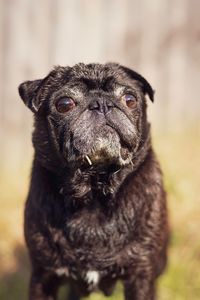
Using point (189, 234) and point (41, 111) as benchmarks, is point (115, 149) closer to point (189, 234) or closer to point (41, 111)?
point (41, 111)

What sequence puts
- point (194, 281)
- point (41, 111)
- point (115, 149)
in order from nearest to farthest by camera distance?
1. point (115, 149)
2. point (41, 111)
3. point (194, 281)

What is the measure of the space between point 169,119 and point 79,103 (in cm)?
326

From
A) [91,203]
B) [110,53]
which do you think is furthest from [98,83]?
[110,53]

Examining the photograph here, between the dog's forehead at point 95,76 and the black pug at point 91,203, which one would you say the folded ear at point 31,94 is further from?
the dog's forehead at point 95,76

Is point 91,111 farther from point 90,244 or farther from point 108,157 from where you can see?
point 90,244

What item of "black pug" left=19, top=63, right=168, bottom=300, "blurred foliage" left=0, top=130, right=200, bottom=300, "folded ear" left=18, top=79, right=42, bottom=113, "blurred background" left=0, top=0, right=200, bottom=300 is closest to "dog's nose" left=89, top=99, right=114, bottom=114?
"black pug" left=19, top=63, right=168, bottom=300

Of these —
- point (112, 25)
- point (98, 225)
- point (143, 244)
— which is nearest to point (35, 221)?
point (98, 225)

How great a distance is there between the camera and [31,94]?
13.9 feet

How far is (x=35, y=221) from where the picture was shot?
434cm

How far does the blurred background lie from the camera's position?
6.98 metres

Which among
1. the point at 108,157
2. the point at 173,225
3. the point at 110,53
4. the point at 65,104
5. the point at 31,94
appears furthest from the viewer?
the point at 110,53

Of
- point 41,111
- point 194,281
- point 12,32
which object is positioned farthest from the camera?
point 12,32

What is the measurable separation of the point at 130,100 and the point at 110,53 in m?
3.01

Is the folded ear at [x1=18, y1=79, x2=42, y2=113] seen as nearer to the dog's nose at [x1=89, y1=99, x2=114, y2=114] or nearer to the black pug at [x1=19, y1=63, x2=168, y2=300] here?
the black pug at [x1=19, y1=63, x2=168, y2=300]
